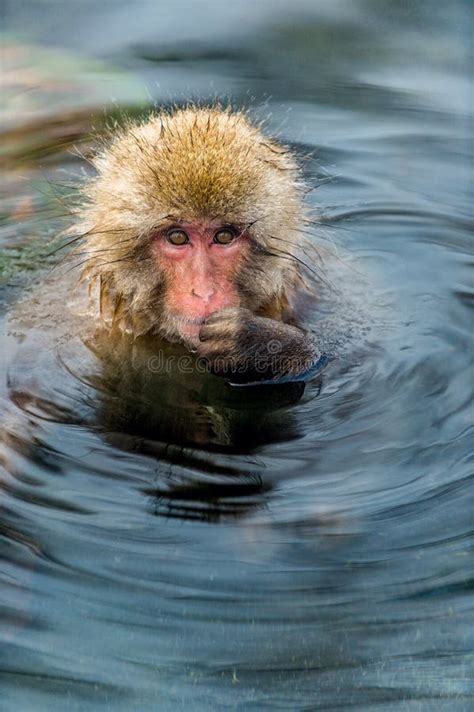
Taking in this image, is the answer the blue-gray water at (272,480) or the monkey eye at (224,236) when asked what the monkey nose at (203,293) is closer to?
the monkey eye at (224,236)

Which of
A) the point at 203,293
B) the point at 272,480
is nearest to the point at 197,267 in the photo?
the point at 203,293

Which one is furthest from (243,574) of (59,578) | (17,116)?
(17,116)

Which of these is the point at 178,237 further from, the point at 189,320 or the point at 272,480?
the point at 272,480

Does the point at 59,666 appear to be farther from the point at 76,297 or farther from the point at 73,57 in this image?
the point at 73,57

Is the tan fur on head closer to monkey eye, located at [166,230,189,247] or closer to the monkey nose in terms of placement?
monkey eye, located at [166,230,189,247]

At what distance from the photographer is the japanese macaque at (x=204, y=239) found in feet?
16.3

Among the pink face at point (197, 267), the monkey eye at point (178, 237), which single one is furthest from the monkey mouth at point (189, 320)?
the monkey eye at point (178, 237)

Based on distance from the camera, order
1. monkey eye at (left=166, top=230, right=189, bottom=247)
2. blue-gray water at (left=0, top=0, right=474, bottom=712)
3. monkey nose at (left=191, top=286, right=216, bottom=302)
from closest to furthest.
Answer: blue-gray water at (left=0, top=0, right=474, bottom=712)
monkey nose at (left=191, top=286, right=216, bottom=302)
monkey eye at (left=166, top=230, right=189, bottom=247)

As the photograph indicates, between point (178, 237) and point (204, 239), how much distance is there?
0.39 ft

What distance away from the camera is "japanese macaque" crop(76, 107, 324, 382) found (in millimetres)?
4965

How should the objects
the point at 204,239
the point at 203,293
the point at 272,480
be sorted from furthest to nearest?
the point at 204,239, the point at 203,293, the point at 272,480

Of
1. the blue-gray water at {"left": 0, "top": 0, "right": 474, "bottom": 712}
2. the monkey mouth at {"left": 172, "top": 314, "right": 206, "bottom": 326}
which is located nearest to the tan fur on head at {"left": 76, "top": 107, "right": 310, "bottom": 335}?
the monkey mouth at {"left": 172, "top": 314, "right": 206, "bottom": 326}

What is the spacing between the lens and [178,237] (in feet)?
16.6

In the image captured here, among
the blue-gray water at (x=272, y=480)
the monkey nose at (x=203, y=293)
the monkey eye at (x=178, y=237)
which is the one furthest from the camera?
the monkey eye at (x=178, y=237)
